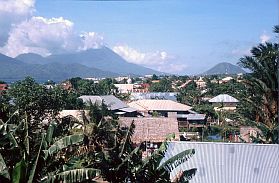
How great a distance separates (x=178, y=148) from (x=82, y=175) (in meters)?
4.54

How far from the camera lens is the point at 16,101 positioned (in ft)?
69.0

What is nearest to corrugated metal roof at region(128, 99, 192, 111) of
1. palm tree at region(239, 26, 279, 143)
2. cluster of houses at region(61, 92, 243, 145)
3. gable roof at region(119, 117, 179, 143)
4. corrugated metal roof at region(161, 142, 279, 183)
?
cluster of houses at region(61, 92, 243, 145)

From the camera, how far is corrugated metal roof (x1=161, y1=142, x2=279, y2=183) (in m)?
9.20

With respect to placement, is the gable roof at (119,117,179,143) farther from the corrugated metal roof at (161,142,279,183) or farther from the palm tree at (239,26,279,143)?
the corrugated metal roof at (161,142,279,183)

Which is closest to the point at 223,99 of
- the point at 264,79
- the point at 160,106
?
the point at 160,106

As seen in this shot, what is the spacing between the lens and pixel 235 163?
947cm

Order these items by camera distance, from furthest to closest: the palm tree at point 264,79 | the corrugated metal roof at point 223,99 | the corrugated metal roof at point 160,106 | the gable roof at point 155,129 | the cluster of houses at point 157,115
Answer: the corrugated metal roof at point 223,99 → the corrugated metal roof at point 160,106 → the cluster of houses at point 157,115 → the gable roof at point 155,129 → the palm tree at point 264,79

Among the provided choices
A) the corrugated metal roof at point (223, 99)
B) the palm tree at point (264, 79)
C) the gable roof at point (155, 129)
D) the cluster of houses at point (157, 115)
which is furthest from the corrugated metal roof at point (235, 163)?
the corrugated metal roof at point (223, 99)

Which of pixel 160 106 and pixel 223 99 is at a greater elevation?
pixel 223 99

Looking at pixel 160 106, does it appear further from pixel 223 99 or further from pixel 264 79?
pixel 264 79

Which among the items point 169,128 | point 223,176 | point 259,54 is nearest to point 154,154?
point 223,176

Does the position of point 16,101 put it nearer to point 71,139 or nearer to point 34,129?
point 34,129

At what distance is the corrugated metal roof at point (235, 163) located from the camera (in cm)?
920

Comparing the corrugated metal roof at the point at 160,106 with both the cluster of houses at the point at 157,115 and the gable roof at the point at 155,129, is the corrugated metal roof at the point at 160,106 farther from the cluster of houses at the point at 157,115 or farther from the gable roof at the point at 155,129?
the gable roof at the point at 155,129
